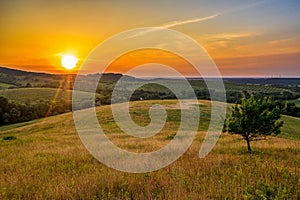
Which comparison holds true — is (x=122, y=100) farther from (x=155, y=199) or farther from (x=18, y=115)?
(x=155, y=199)

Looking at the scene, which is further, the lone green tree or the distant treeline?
the distant treeline

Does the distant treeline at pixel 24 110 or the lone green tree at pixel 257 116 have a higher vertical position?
the lone green tree at pixel 257 116

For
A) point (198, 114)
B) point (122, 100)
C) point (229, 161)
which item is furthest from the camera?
point (122, 100)

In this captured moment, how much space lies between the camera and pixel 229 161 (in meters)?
10.7

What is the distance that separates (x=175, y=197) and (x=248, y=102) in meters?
9.57

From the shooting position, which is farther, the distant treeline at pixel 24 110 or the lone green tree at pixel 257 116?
the distant treeline at pixel 24 110

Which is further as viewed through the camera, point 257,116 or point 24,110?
point 24,110

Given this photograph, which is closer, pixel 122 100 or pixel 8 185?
pixel 8 185

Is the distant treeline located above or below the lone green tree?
below

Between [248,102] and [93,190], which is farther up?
[248,102]

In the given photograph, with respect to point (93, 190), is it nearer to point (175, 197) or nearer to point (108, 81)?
point (175, 197)

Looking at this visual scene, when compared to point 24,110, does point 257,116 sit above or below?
above

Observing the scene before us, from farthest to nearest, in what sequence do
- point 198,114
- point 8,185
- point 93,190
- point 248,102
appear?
point 198,114, point 248,102, point 8,185, point 93,190

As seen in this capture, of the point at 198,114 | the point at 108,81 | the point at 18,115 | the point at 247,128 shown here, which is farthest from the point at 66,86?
the point at 247,128
